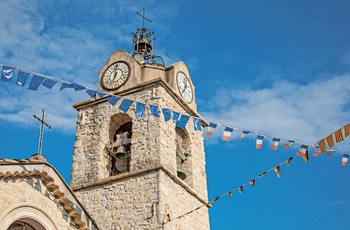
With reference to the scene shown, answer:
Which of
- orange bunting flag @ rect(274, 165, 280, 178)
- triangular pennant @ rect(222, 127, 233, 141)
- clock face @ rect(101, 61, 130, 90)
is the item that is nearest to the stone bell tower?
clock face @ rect(101, 61, 130, 90)

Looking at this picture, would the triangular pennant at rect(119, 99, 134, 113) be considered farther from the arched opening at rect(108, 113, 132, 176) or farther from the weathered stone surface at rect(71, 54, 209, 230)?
the arched opening at rect(108, 113, 132, 176)

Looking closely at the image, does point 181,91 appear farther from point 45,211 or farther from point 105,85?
point 45,211

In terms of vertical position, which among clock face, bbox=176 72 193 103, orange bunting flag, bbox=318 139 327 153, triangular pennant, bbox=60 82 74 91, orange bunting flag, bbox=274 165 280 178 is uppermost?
clock face, bbox=176 72 193 103

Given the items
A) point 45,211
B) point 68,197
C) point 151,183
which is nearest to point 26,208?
point 45,211

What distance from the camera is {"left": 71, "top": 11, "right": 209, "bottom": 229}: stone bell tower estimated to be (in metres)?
11.5

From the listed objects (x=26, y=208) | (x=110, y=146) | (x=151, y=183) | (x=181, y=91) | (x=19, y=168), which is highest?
(x=181, y=91)

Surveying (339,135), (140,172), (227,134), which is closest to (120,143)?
(140,172)

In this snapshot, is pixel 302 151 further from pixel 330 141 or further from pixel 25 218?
pixel 25 218

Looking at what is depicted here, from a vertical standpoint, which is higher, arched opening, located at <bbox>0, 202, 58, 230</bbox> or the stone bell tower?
the stone bell tower

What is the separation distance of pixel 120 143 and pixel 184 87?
2.56 m

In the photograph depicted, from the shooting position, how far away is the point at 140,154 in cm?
1209

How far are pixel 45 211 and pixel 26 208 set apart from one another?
400 mm

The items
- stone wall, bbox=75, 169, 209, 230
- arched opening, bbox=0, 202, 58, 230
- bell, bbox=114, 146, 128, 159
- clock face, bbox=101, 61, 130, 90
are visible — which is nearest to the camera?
arched opening, bbox=0, 202, 58, 230

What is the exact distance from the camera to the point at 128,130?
13250 millimetres
